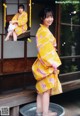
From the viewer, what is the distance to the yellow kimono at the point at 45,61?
514 cm

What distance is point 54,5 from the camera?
6137 millimetres

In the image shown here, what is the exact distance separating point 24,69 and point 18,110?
2.64 feet

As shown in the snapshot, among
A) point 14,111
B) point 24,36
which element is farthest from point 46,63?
point 14,111

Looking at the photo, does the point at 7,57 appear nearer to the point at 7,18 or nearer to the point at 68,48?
the point at 7,18

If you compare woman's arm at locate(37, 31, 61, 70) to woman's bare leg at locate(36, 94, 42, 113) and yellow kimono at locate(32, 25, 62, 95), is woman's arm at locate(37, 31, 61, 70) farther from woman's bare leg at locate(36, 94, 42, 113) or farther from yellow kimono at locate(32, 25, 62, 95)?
woman's bare leg at locate(36, 94, 42, 113)

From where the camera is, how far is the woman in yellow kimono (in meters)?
5.15

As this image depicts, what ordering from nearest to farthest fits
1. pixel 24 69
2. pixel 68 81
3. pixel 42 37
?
1. pixel 42 37
2. pixel 24 69
3. pixel 68 81

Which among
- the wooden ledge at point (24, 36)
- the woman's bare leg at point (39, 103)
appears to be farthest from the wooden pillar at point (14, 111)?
the wooden ledge at point (24, 36)

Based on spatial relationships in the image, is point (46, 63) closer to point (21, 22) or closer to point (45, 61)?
point (45, 61)

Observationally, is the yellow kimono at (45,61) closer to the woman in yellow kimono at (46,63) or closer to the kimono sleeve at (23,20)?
the woman in yellow kimono at (46,63)

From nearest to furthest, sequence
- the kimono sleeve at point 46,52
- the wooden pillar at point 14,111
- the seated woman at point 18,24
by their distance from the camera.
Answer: the kimono sleeve at point 46,52
the seated woman at point 18,24
the wooden pillar at point 14,111

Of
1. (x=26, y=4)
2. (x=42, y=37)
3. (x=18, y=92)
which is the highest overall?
(x=26, y=4)

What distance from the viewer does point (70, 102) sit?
7.16m

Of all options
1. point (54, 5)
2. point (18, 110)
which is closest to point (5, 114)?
point (18, 110)
